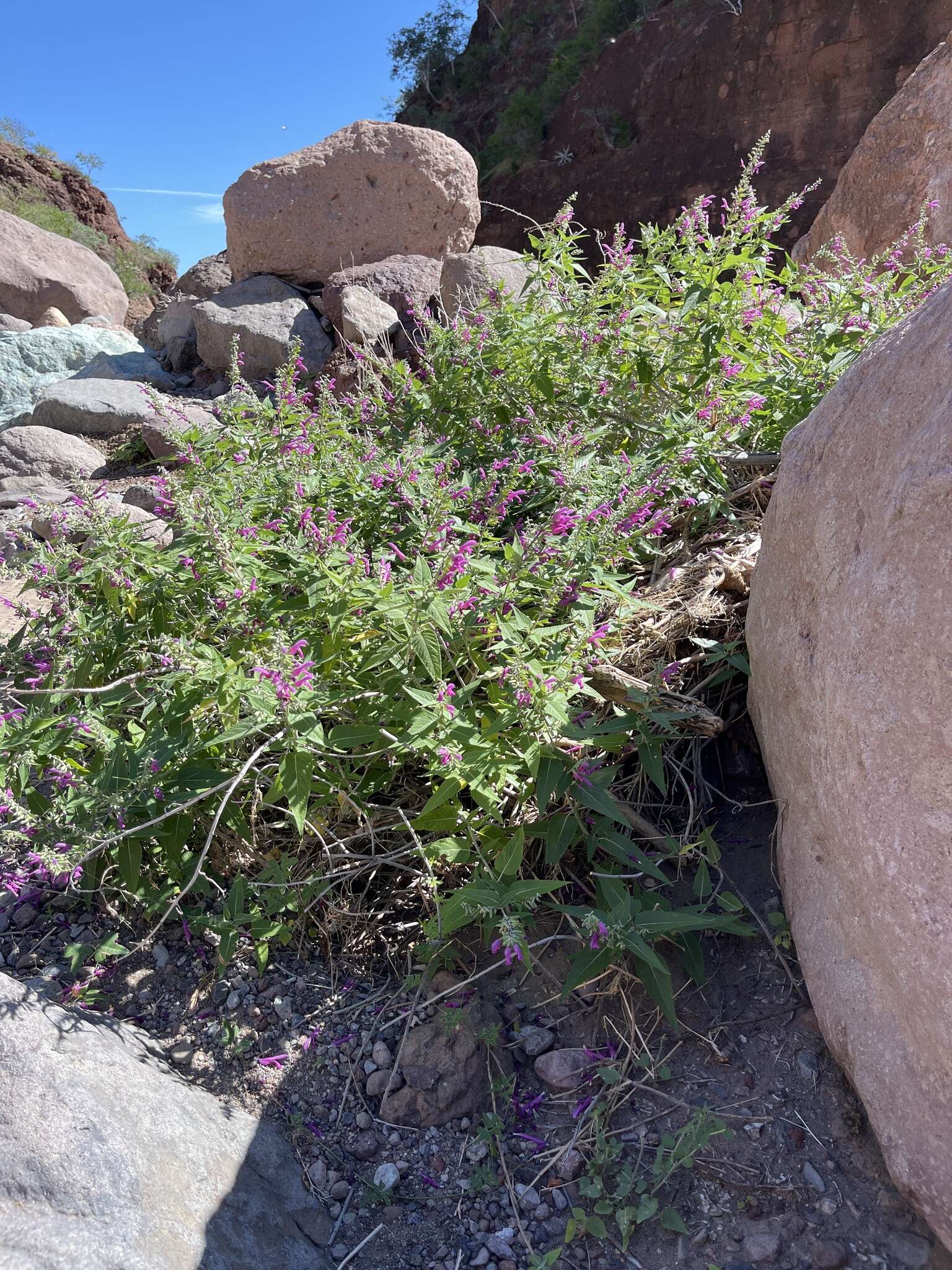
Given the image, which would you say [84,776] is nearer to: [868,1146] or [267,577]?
[267,577]

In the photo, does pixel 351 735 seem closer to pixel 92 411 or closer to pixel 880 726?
pixel 880 726

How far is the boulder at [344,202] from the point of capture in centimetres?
923

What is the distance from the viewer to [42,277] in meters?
14.8

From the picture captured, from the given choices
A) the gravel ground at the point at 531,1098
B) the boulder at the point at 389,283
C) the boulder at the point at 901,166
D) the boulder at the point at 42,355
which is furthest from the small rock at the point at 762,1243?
the boulder at the point at 42,355

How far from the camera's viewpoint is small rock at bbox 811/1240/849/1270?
166 centimetres

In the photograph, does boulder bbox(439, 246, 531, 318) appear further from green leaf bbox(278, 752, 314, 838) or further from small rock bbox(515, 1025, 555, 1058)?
small rock bbox(515, 1025, 555, 1058)

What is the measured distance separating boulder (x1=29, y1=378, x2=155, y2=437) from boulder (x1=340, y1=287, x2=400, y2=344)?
2.20m

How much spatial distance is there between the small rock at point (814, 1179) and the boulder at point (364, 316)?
7260 millimetres

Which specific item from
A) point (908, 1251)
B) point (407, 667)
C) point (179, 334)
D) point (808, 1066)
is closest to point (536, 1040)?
point (808, 1066)

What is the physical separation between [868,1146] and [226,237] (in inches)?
399

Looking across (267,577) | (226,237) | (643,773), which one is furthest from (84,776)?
(226,237)

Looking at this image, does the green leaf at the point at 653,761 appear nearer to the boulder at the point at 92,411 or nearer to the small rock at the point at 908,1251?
the small rock at the point at 908,1251

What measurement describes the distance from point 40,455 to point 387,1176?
7404 millimetres

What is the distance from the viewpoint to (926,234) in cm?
512
